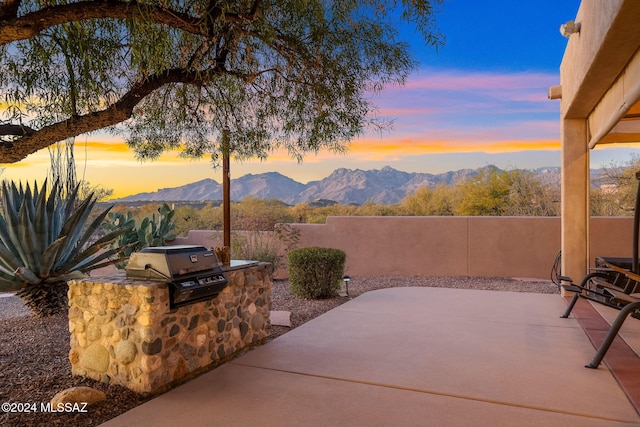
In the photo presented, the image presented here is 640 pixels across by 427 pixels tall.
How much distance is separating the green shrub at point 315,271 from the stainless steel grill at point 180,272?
3.59 metres

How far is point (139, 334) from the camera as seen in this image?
13.3ft

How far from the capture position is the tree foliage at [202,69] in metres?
4.47

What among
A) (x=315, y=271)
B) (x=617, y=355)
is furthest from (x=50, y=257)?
(x=617, y=355)

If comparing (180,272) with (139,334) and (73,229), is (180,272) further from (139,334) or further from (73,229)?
(73,229)

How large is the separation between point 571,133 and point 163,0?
725 centimetres

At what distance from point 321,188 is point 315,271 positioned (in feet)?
89.3

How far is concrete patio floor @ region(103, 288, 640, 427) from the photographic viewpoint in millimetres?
3656

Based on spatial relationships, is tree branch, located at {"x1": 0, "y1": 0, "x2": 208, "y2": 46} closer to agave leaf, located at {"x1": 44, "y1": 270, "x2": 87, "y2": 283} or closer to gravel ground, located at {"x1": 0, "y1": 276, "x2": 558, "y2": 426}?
gravel ground, located at {"x1": 0, "y1": 276, "x2": 558, "y2": 426}

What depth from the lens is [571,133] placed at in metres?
8.52

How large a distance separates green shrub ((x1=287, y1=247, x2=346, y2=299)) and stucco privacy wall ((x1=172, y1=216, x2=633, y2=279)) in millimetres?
3233

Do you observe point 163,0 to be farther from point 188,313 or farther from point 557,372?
point 557,372

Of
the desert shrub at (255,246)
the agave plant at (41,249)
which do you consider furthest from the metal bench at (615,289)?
the desert shrub at (255,246)

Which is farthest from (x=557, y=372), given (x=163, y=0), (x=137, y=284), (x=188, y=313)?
(x=163, y=0)

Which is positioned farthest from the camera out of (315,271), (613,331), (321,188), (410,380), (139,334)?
(321,188)
